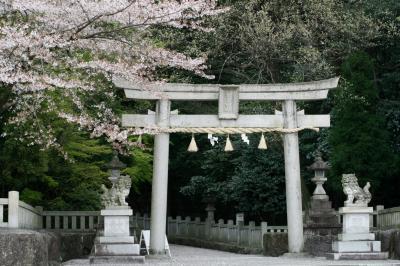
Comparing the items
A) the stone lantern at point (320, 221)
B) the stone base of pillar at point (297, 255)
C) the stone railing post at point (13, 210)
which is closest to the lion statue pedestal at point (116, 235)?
the stone railing post at point (13, 210)

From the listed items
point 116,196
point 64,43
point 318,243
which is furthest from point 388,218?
point 64,43

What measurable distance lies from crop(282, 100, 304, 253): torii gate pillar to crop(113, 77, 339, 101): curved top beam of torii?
1.03 feet

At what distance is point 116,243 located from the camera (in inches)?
699

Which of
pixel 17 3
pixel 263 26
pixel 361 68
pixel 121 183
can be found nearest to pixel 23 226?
pixel 121 183

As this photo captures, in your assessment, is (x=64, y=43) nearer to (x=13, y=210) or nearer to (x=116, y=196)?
(x=13, y=210)

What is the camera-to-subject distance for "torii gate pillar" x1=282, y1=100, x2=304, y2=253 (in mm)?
19922

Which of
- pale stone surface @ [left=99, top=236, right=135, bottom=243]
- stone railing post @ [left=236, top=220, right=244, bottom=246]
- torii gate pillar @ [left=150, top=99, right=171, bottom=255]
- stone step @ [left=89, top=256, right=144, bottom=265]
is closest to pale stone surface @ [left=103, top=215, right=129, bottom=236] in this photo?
pale stone surface @ [left=99, top=236, right=135, bottom=243]

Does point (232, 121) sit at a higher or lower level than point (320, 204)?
higher

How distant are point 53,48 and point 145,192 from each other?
878 inches

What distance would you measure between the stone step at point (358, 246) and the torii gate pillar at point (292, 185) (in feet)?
5.45

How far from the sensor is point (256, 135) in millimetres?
28875

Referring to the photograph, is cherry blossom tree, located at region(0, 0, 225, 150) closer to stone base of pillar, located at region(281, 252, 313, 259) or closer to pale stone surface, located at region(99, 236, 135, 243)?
pale stone surface, located at region(99, 236, 135, 243)

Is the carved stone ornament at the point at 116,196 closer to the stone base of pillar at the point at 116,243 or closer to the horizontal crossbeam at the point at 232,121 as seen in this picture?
the stone base of pillar at the point at 116,243

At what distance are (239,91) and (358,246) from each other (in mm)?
4708
